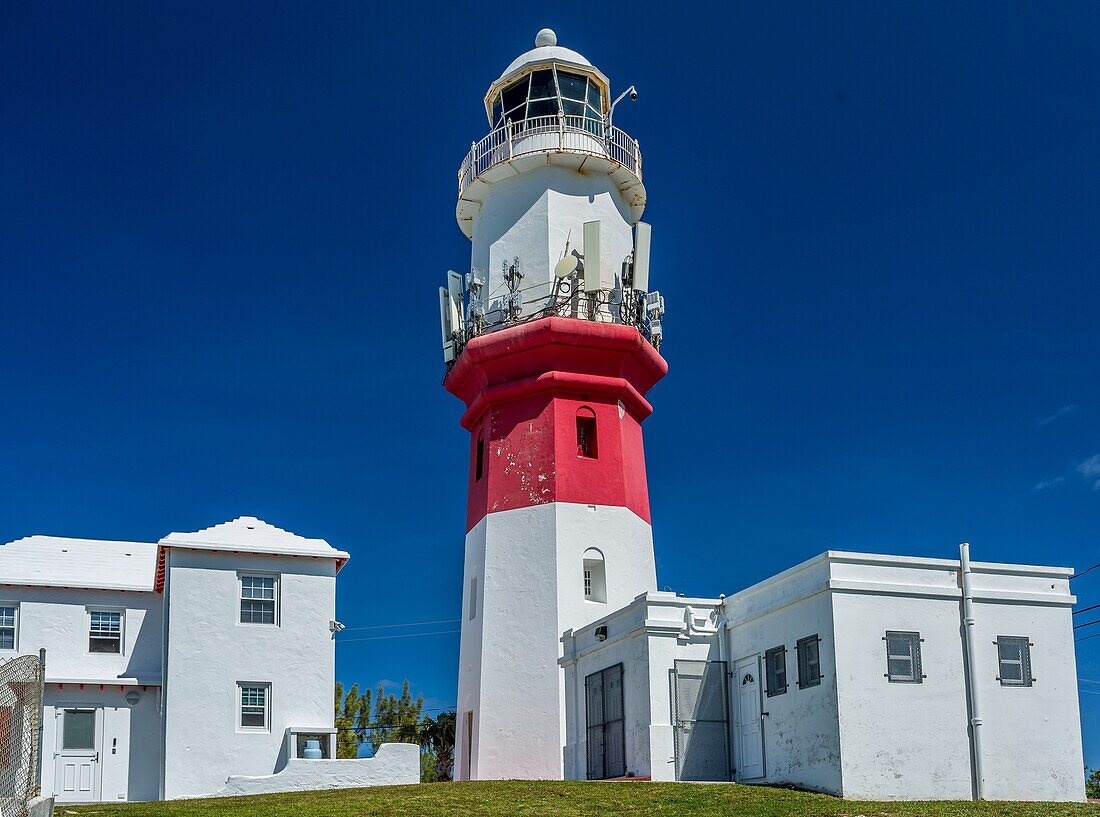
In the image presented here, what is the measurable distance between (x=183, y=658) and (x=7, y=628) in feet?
18.5

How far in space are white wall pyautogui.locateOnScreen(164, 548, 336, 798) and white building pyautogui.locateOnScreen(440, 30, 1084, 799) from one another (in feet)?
13.7

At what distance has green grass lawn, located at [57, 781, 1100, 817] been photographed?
2241cm

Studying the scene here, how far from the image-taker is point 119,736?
35.0 metres

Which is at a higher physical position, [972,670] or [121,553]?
[121,553]

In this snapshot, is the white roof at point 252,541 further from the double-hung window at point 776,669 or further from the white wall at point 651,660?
the double-hung window at point 776,669

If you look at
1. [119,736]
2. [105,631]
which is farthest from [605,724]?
[105,631]

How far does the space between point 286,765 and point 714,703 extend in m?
10.5

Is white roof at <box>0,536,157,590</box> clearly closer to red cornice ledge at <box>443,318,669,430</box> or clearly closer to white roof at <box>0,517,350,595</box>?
white roof at <box>0,517,350,595</box>

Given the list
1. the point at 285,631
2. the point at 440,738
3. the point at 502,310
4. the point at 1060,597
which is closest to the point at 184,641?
the point at 285,631

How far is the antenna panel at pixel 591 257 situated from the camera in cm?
3603

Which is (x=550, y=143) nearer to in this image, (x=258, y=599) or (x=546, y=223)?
(x=546, y=223)

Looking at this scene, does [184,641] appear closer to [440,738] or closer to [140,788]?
[140,788]

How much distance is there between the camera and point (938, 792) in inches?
990

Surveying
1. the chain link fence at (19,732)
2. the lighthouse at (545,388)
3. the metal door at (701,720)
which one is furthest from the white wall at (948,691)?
the chain link fence at (19,732)
